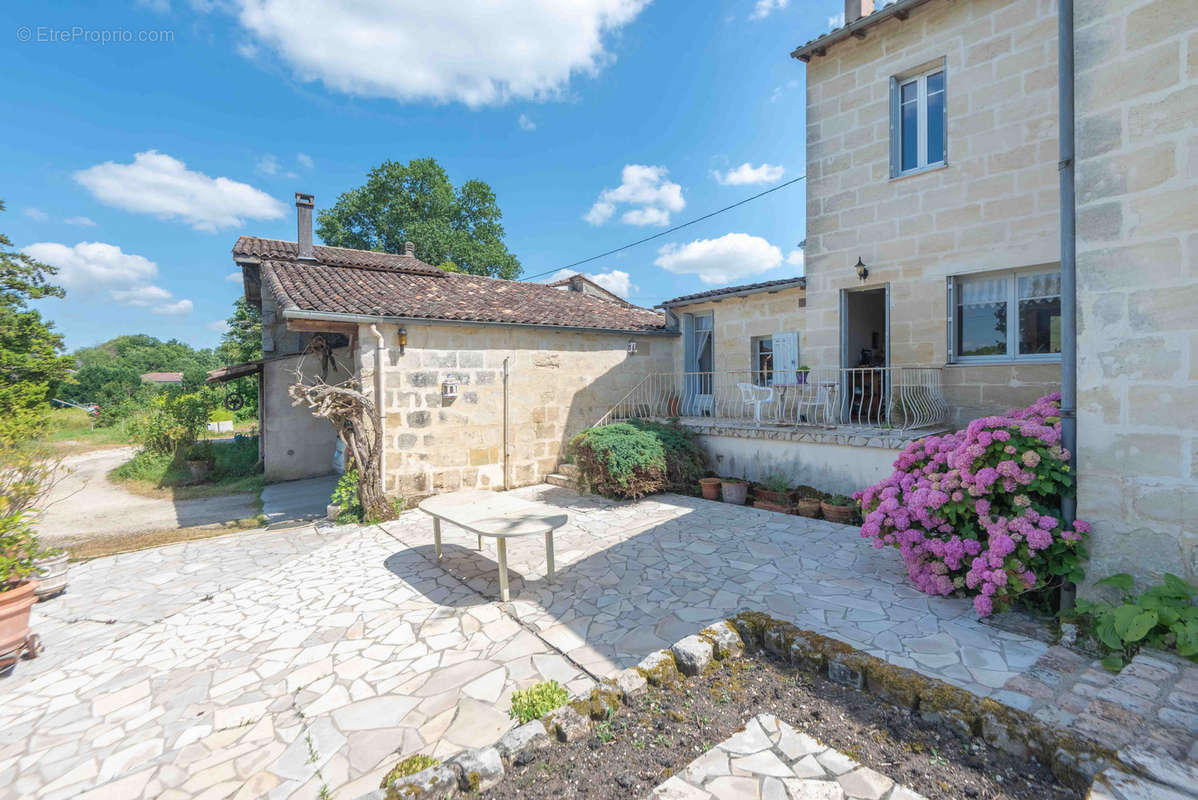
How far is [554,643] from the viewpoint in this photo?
3916mm

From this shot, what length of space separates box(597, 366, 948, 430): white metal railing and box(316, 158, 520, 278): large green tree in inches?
855

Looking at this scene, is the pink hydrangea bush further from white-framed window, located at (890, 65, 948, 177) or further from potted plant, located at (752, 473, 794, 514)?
white-framed window, located at (890, 65, 948, 177)

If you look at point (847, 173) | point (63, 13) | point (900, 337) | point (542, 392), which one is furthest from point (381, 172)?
point (900, 337)

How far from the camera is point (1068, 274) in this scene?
4.00m

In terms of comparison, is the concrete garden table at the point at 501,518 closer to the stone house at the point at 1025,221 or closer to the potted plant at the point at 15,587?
the potted plant at the point at 15,587

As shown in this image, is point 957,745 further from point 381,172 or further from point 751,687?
point 381,172

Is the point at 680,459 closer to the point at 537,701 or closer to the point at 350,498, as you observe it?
the point at 350,498

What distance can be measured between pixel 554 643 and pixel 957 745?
8.59 feet

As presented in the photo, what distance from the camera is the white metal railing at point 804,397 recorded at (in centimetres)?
818

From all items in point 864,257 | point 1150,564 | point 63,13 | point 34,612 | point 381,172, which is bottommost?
point 34,612

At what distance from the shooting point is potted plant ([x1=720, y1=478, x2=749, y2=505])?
8406 millimetres

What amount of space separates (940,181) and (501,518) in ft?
28.4

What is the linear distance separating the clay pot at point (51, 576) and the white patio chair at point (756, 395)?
9887mm

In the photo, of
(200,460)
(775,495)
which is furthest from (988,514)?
(200,460)
